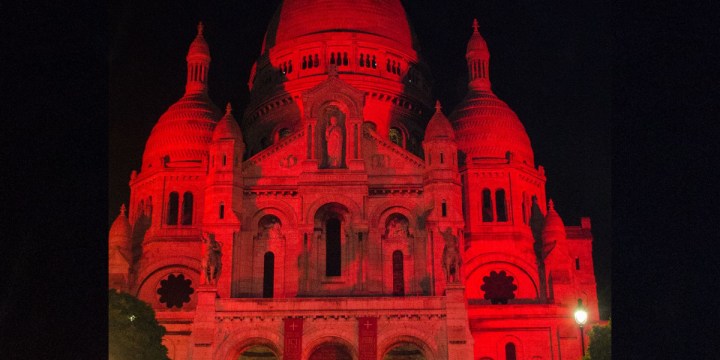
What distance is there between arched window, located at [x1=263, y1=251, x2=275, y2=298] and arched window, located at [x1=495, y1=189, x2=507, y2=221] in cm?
1119

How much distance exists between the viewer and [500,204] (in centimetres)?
4631

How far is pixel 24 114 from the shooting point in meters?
24.7

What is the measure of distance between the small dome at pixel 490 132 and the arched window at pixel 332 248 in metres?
8.92

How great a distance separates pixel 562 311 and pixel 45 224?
2329 cm

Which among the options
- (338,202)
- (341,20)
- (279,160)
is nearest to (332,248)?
(338,202)

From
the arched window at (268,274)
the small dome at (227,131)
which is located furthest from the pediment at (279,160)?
the arched window at (268,274)

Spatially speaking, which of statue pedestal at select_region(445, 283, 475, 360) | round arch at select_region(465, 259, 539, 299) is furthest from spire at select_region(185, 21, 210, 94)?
statue pedestal at select_region(445, 283, 475, 360)

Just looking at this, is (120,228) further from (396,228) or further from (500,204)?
(500,204)

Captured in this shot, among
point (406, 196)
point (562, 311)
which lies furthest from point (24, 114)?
point (562, 311)

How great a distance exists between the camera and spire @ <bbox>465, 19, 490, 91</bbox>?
4862 centimetres

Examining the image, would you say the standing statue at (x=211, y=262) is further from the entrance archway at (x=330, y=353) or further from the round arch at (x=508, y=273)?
the round arch at (x=508, y=273)

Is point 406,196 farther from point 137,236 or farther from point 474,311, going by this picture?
point 137,236

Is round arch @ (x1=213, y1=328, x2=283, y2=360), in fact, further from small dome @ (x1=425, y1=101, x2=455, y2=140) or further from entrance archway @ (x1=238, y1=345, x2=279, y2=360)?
small dome @ (x1=425, y1=101, x2=455, y2=140)

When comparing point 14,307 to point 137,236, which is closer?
point 14,307
